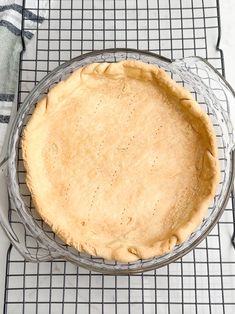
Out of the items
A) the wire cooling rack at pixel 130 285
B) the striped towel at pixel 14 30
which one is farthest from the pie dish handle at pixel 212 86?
the striped towel at pixel 14 30

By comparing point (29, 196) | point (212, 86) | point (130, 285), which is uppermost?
point (212, 86)

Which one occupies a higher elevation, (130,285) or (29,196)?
(29,196)

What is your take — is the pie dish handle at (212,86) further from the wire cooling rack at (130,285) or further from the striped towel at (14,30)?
the striped towel at (14,30)

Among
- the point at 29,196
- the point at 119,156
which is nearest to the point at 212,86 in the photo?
the point at 119,156

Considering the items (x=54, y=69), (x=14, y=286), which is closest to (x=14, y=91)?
(x=54, y=69)

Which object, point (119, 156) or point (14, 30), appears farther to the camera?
point (14, 30)

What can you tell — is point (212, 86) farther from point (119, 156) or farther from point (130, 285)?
point (130, 285)

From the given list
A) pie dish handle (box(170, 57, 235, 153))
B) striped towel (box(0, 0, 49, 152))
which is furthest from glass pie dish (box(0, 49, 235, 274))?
striped towel (box(0, 0, 49, 152))
